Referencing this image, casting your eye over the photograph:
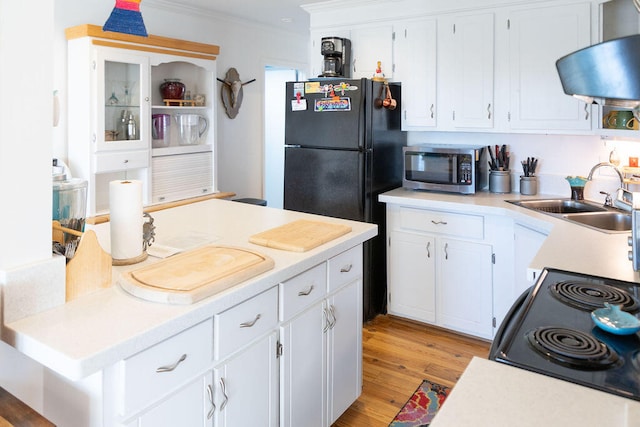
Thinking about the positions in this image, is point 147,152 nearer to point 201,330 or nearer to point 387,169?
point 387,169

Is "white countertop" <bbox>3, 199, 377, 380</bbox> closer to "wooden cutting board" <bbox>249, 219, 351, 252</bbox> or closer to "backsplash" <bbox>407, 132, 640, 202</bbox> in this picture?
"wooden cutting board" <bbox>249, 219, 351, 252</bbox>

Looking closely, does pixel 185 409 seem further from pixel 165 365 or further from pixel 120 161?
pixel 120 161

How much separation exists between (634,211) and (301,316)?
4.09 feet

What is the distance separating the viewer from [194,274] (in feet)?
5.08

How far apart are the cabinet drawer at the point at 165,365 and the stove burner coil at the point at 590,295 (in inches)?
40.8

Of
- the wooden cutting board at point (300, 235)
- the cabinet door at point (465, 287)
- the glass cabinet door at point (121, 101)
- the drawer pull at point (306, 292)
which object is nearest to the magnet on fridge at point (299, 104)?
the glass cabinet door at point (121, 101)

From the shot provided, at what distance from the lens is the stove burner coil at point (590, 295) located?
4.51ft

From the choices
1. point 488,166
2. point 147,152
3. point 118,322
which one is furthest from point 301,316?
point 147,152

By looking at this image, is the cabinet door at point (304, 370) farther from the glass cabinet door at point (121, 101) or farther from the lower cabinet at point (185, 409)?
the glass cabinet door at point (121, 101)

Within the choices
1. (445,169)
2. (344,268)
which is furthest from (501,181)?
(344,268)

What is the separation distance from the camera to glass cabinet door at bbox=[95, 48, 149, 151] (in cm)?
353

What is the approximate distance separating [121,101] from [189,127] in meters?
0.70

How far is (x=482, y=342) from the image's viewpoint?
326cm

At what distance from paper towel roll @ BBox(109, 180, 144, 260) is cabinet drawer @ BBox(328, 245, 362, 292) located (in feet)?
2.50
